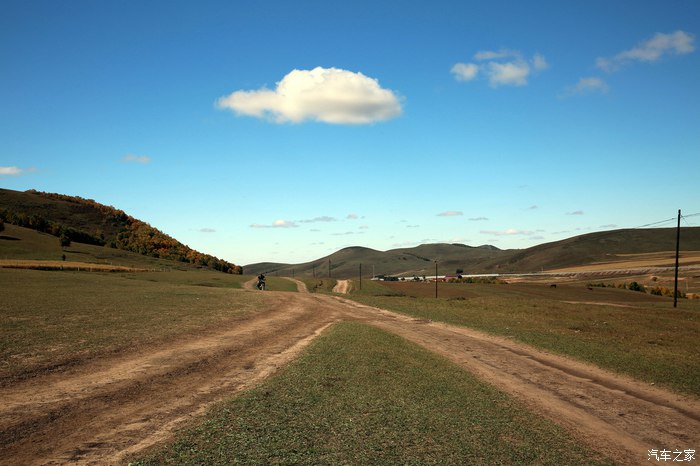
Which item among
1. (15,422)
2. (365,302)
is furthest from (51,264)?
(15,422)

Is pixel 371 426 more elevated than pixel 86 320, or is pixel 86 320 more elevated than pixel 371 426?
pixel 371 426

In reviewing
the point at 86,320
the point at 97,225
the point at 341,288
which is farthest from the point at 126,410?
the point at 97,225

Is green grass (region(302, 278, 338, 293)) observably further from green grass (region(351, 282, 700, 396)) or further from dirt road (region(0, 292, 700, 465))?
dirt road (region(0, 292, 700, 465))

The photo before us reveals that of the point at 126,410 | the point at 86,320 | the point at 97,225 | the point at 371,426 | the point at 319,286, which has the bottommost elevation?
the point at 319,286

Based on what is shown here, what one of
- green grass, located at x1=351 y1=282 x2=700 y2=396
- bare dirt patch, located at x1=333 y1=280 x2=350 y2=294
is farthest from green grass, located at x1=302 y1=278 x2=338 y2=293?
green grass, located at x1=351 y1=282 x2=700 y2=396

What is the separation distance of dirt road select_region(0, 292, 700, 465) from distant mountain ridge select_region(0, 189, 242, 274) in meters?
125

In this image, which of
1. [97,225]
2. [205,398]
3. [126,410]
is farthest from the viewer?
[97,225]

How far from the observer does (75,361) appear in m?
17.3

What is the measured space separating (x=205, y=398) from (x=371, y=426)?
17.1 ft

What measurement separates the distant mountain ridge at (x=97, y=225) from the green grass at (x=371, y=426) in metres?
131

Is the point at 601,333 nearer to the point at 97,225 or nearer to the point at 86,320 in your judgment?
the point at 86,320

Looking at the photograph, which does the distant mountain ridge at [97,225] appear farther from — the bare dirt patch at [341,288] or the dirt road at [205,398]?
the dirt road at [205,398]

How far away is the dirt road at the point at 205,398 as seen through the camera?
9.72 m

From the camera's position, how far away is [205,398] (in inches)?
515
